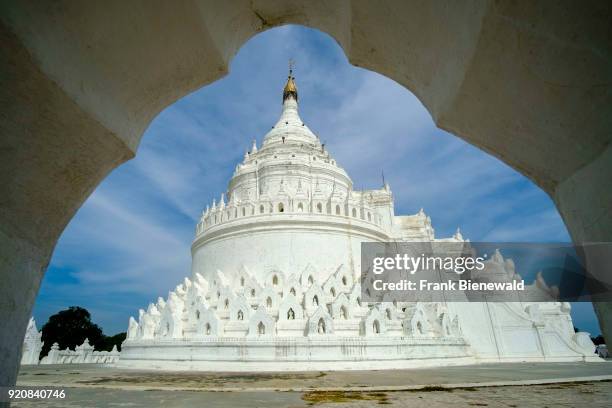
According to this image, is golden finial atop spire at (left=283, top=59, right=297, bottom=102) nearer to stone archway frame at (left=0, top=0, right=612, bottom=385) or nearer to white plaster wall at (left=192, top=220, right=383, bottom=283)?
white plaster wall at (left=192, top=220, right=383, bottom=283)

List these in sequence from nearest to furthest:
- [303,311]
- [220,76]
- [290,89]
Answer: [220,76]
[303,311]
[290,89]

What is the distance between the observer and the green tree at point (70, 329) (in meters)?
60.3

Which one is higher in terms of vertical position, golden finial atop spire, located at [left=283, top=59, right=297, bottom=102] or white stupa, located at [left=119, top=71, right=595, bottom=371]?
golden finial atop spire, located at [left=283, top=59, right=297, bottom=102]

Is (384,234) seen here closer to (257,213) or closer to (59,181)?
(257,213)

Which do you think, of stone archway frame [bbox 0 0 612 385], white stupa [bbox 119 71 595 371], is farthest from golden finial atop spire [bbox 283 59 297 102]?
stone archway frame [bbox 0 0 612 385]

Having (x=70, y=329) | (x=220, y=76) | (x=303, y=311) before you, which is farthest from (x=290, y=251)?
(x=70, y=329)

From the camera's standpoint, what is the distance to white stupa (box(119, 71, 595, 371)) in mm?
16703

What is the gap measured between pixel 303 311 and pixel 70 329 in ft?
200

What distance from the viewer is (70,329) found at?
203ft

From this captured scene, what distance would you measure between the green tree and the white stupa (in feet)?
165

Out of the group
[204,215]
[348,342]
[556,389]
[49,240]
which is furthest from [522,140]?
[204,215]

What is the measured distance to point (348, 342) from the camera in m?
16.5

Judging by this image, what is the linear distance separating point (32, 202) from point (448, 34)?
319 centimetres

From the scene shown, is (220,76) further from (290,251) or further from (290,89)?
(290,89)
